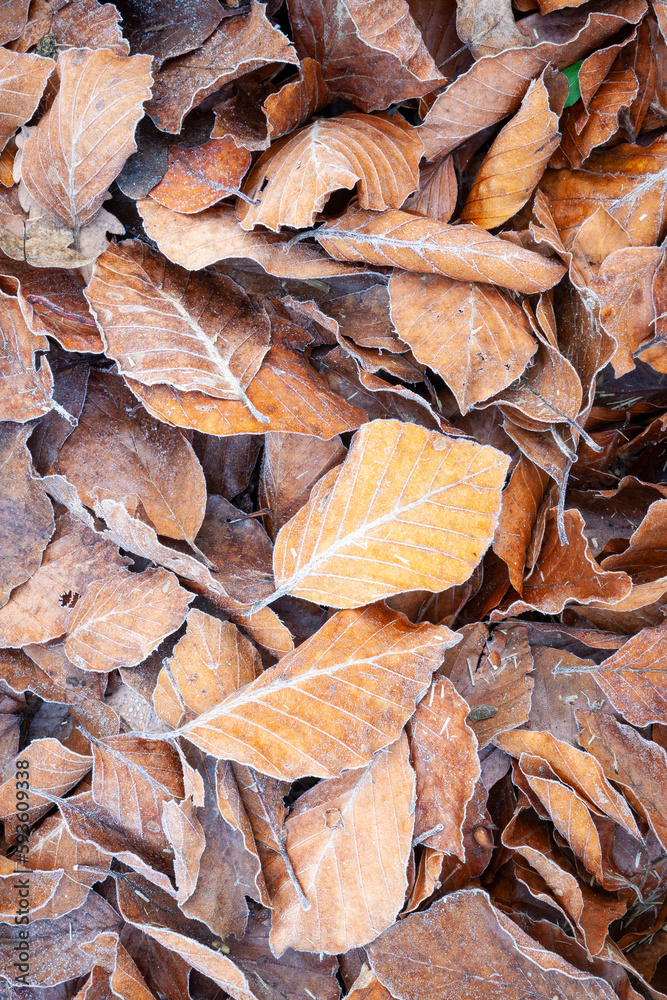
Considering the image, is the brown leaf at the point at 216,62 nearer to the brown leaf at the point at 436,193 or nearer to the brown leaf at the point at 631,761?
the brown leaf at the point at 436,193

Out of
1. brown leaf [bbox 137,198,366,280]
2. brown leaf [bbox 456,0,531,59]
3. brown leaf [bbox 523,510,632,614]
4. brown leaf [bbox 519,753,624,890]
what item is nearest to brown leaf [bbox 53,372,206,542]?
brown leaf [bbox 137,198,366,280]

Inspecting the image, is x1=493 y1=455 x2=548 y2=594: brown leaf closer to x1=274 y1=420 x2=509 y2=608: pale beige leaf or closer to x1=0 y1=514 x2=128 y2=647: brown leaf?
x1=274 y1=420 x2=509 y2=608: pale beige leaf

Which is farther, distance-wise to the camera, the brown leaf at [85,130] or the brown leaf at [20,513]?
the brown leaf at [20,513]

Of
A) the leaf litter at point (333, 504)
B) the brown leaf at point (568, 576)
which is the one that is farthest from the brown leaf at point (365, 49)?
the brown leaf at point (568, 576)

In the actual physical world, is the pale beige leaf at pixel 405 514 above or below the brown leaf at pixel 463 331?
below

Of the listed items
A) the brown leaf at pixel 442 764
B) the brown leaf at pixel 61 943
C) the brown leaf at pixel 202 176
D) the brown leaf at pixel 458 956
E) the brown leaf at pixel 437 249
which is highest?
the brown leaf at pixel 202 176
